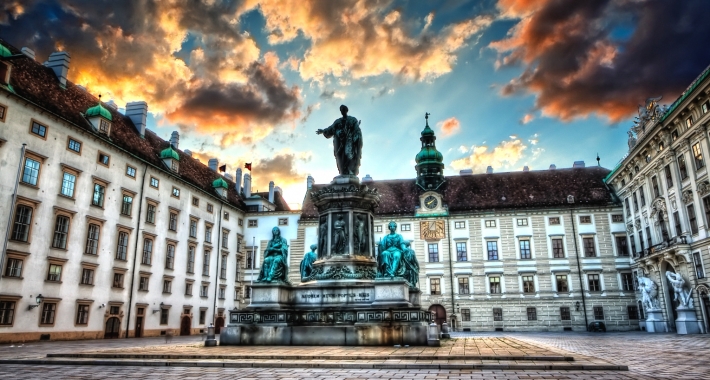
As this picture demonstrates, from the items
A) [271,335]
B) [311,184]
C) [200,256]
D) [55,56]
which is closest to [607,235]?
[311,184]

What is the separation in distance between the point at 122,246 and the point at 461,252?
30441 millimetres

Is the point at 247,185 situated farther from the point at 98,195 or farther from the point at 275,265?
the point at 275,265

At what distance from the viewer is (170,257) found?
3922cm

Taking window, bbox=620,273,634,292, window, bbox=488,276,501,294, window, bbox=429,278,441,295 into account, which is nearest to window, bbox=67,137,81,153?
window, bbox=429,278,441,295

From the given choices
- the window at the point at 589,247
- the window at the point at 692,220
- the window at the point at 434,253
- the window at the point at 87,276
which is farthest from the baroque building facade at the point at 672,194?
the window at the point at 87,276

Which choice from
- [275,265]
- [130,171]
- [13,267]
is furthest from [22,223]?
[275,265]

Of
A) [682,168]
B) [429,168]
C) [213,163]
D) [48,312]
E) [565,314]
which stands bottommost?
[565,314]

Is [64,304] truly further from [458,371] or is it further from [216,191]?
[458,371]

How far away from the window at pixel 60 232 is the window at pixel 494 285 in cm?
3571

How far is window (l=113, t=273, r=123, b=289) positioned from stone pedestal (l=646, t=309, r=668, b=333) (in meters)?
38.4

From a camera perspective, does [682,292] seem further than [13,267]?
Yes

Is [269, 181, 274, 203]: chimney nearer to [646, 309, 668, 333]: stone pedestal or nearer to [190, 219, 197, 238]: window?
[190, 219, 197, 238]: window

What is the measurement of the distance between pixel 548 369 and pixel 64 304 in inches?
1132

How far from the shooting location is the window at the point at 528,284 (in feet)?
152
